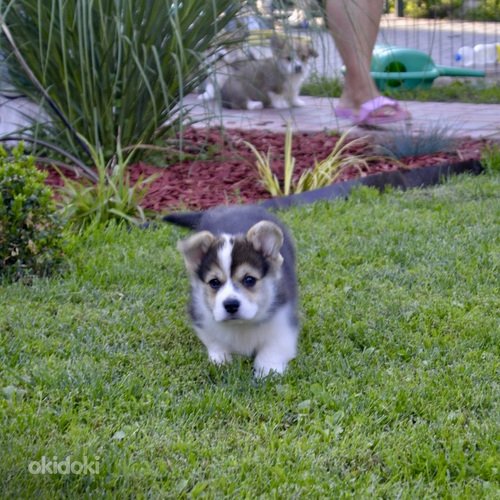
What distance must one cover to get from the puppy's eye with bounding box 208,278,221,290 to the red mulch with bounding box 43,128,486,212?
2.21 metres

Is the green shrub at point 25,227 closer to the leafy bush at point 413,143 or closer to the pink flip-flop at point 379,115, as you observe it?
the leafy bush at point 413,143

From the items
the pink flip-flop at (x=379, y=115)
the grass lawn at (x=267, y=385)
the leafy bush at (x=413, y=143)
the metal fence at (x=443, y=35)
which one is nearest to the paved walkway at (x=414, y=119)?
the pink flip-flop at (x=379, y=115)

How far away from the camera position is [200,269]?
11.6 ft

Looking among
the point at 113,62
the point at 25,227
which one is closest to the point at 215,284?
the point at 25,227

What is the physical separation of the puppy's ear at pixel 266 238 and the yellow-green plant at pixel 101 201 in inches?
75.8

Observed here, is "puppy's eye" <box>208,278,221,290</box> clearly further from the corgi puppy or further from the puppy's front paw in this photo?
the puppy's front paw

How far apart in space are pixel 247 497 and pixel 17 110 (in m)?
4.79

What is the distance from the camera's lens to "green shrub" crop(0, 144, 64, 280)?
436 centimetres

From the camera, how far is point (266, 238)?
3516 millimetres

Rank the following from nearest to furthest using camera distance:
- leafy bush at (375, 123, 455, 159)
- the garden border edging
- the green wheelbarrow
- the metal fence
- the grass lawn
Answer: the grass lawn, the garden border edging, leafy bush at (375, 123, 455, 159), the green wheelbarrow, the metal fence

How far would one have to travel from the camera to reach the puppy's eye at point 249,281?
3.44m

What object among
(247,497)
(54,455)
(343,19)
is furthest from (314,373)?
(343,19)

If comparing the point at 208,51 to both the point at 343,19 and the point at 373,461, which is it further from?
the point at 373,461

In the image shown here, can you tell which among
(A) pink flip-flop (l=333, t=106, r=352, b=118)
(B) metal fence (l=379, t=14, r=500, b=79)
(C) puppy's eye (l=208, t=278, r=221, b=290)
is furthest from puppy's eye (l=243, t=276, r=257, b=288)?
(B) metal fence (l=379, t=14, r=500, b=79)
